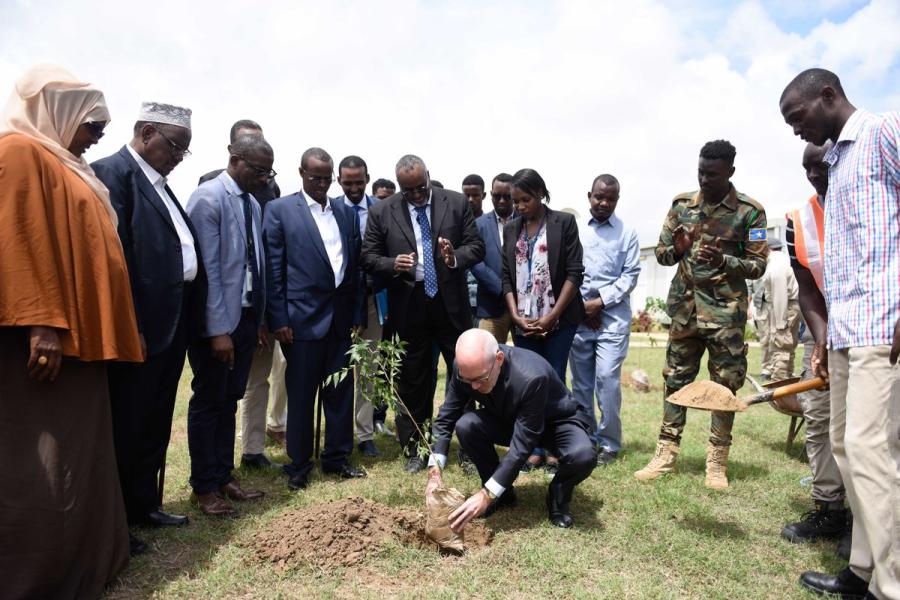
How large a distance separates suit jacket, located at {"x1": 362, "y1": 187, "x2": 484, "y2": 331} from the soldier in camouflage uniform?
5.48ft

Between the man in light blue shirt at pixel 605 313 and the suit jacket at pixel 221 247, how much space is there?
312 centimetres

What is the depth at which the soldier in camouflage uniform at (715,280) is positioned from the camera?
4.93m

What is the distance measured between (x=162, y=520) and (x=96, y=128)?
248 centimetres

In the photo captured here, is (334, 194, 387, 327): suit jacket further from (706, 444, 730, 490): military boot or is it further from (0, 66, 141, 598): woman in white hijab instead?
(706, 444, 730, 490): military boot

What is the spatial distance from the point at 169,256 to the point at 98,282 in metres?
0.73

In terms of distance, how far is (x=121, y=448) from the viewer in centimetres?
386

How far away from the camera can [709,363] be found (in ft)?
17.1

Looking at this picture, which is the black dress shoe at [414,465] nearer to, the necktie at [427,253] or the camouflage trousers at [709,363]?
the necktie at [427,253]

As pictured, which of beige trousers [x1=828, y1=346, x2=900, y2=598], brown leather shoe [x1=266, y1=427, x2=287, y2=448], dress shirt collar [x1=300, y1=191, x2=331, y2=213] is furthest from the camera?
brown leather shoe [x1=266, y1=427, x2=287, y2=448]

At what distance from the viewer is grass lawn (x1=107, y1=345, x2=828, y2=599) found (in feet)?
11.0

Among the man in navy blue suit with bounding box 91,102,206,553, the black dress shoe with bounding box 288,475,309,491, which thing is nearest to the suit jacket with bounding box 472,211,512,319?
the black dress shoe with bounding box 288,475,309,491

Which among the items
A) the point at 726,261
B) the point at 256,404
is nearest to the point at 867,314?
the point at 726,261

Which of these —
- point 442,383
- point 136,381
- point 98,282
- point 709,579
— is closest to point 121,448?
point 136,381

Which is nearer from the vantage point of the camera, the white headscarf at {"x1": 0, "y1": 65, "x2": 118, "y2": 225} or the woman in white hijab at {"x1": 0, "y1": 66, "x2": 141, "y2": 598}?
the woman in white hijab at {"x1": 0, "y1": 66, "x2": 141, "y2": 598}
